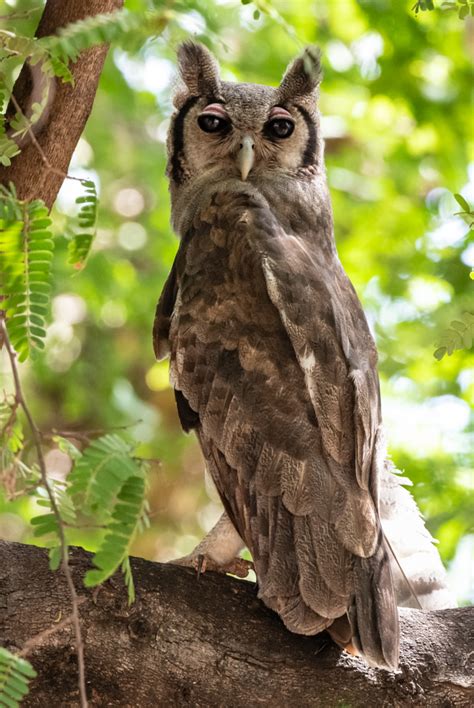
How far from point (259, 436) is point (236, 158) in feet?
4.36

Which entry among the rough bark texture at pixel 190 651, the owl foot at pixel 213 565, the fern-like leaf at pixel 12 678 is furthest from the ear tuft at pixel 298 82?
the fern-like leaf at pixel 12 678

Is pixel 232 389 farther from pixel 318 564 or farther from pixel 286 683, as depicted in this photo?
pixel 286 683

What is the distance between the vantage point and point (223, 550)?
3547 mm

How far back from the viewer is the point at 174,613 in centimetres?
286

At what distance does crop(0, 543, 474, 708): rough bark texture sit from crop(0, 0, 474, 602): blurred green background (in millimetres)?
2306

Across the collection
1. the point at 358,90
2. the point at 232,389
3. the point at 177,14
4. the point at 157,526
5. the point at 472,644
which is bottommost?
the point at 472,644

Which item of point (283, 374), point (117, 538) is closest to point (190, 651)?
point (117, 538)

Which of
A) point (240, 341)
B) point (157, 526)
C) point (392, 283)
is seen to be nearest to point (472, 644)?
point (240, 341)

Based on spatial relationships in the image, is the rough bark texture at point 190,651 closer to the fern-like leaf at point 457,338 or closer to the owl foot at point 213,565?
the owl foot at point 213,565

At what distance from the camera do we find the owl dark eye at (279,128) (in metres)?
4.10

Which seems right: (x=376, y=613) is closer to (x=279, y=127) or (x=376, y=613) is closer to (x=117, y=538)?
(x=117, y=538)

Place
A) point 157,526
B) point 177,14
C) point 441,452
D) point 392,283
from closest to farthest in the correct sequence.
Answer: point 177,14 < point 441,452 < point 392,283 < point 157,526

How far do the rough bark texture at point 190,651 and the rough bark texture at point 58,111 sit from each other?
1183 mm

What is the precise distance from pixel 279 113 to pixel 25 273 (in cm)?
213
